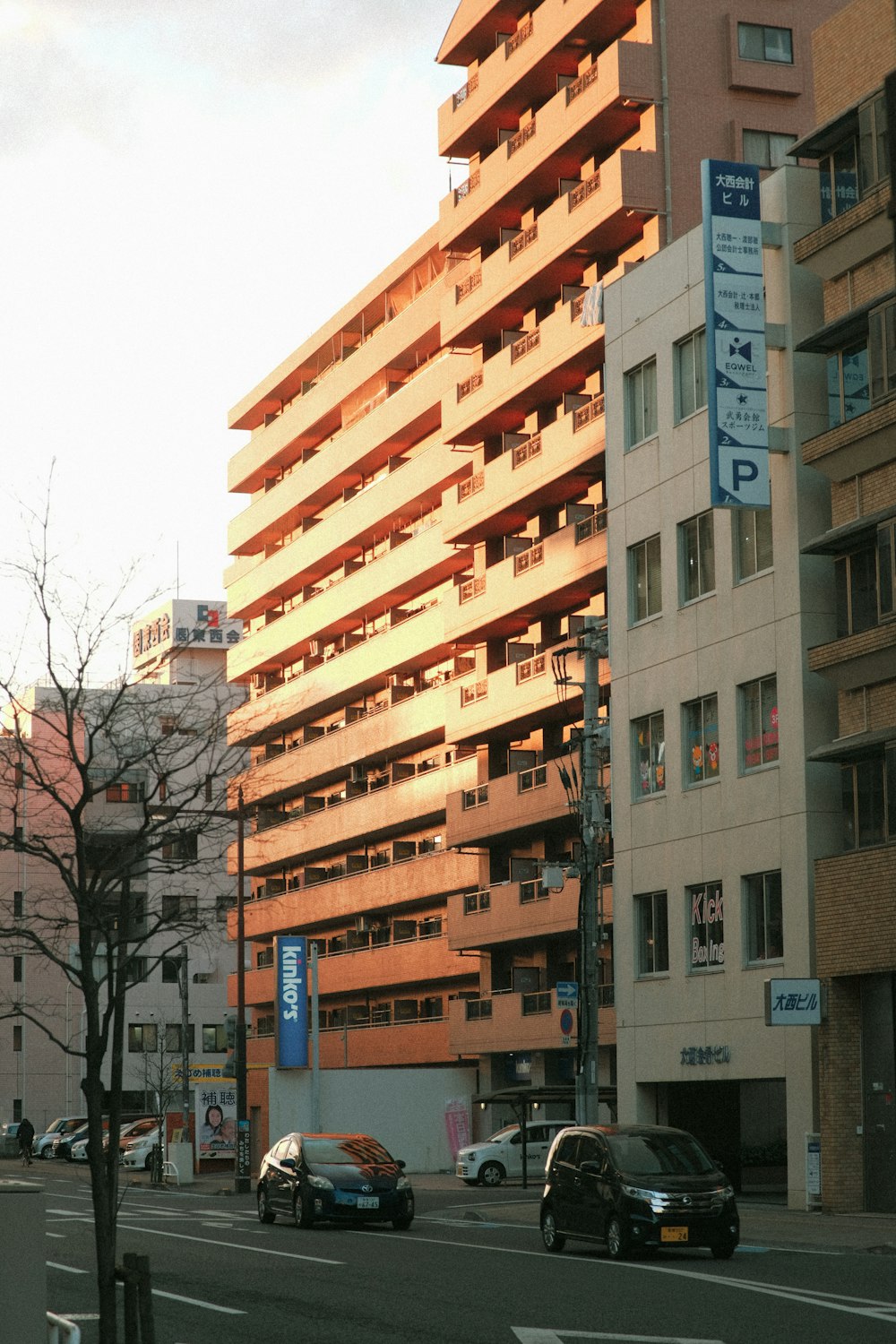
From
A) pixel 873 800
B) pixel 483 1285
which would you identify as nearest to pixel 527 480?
pixel 873 800

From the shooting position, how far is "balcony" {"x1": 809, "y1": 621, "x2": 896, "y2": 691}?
31.1 metres

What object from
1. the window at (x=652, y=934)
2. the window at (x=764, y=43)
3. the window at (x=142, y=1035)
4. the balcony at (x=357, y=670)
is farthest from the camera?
the window at (x=142, y=1035)

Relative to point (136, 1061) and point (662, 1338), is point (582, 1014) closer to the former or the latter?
point (662, 1338)

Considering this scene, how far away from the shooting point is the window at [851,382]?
33438 millimetres

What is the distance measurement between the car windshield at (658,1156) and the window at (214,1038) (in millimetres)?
80705

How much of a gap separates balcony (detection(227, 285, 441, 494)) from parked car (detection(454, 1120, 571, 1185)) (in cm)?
2598

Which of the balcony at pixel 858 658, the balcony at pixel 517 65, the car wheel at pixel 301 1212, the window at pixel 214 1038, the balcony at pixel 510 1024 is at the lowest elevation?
the window at pixel 214 1038

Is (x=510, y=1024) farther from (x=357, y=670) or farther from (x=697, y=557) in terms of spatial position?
(x=357, y=670)

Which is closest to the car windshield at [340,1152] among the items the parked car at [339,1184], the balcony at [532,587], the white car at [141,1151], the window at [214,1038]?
the parked car at [339,1184]

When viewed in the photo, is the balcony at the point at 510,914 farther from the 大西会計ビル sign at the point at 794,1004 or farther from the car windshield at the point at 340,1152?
the car windshield at the point at 340,1152

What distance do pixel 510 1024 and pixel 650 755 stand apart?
47.8ft

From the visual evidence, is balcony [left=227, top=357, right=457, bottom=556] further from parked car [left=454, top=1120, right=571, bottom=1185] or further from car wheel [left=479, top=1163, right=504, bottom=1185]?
car wheel [left=479, top=1163, right=504, bottom=1185]

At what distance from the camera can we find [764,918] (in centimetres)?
3509

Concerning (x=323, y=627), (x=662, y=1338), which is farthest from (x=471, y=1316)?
(x=323, y=627)
